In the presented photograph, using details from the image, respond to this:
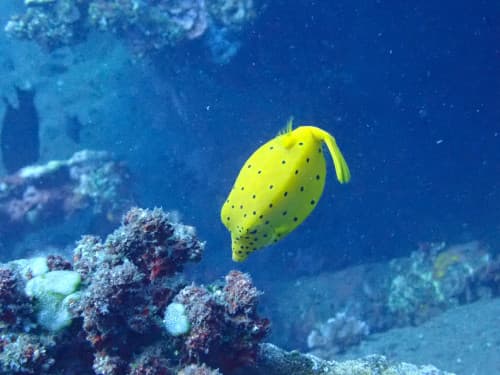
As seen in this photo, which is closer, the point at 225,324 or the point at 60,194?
the point at 225,324

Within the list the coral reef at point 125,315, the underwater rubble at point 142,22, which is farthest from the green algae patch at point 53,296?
the underwater rubble at point 142,22

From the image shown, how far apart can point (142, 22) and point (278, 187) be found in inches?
445

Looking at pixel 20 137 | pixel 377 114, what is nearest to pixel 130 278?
pixel 377 114

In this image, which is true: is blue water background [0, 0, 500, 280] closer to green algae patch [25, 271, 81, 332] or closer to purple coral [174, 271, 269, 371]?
purple coral [174, 271, 269, 371]

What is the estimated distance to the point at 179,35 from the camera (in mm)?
12195

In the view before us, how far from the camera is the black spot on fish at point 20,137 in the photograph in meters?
13.1

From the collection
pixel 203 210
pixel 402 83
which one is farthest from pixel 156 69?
pixel 402 83

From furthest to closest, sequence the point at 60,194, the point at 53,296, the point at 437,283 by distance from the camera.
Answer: the point at 60,194 → the point at 437,283 → the point at 53,296

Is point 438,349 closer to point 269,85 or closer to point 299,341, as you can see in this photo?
point 299,341

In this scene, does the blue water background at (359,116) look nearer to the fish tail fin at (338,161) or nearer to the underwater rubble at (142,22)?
the underwater rubble at (142,22)

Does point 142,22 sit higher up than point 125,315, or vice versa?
point 142,22

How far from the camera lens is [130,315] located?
8.92ft

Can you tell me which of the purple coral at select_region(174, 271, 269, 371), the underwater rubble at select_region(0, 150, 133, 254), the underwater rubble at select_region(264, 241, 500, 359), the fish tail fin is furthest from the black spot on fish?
the fish tail fin

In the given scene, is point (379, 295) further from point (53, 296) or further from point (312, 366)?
point (53, 296)
